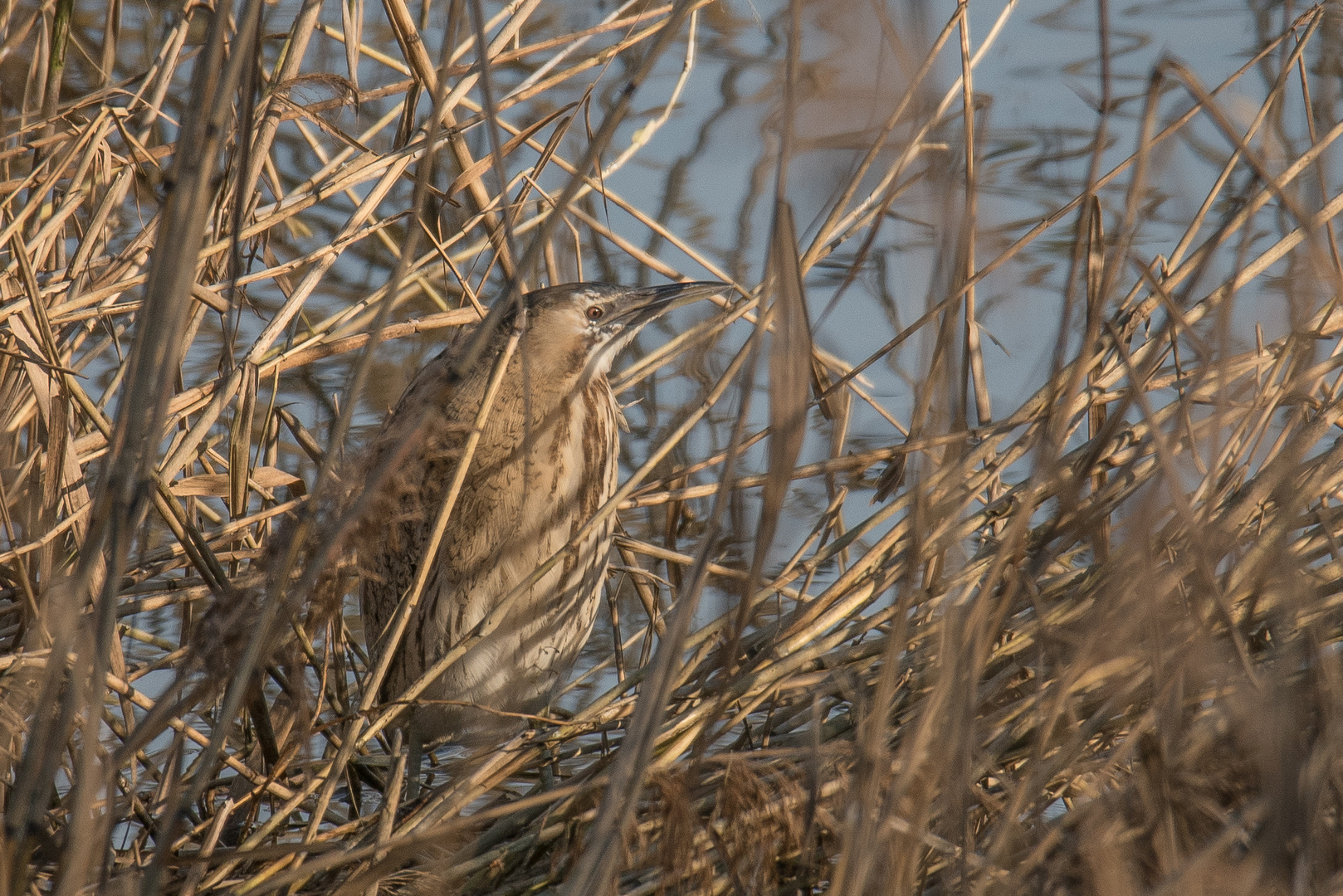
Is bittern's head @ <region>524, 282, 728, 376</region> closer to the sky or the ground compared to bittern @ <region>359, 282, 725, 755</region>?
closer to the sky

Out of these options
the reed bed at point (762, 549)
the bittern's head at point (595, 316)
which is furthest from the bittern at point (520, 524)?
the reed bed at point (762, 549)

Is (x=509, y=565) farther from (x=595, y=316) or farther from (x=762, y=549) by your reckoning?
(x=762, y=549)

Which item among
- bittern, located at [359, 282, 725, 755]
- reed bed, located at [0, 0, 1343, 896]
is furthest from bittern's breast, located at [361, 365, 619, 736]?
reed bed, located at [0, 0, 1343, 896]

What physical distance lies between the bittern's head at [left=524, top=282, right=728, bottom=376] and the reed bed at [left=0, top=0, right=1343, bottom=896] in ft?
0.30

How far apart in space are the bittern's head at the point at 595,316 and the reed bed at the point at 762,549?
9cm

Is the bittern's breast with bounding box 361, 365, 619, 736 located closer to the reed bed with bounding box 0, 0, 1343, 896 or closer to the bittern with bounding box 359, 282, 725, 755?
the bittern with bounding box 359, 282, 725, 755

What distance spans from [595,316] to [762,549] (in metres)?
1.64

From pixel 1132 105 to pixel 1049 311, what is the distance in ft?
4.48

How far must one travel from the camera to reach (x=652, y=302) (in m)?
2.66

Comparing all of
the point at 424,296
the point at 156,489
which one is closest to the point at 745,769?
the point at 156,489

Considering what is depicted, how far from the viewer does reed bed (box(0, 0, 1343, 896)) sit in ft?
3.78

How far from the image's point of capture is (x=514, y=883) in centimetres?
171

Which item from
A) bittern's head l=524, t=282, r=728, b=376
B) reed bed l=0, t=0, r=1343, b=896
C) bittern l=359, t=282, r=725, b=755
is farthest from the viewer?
bittern's head l=524, t=282, r=728, b=376

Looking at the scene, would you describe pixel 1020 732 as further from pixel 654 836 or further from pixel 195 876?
pixel 195 876
